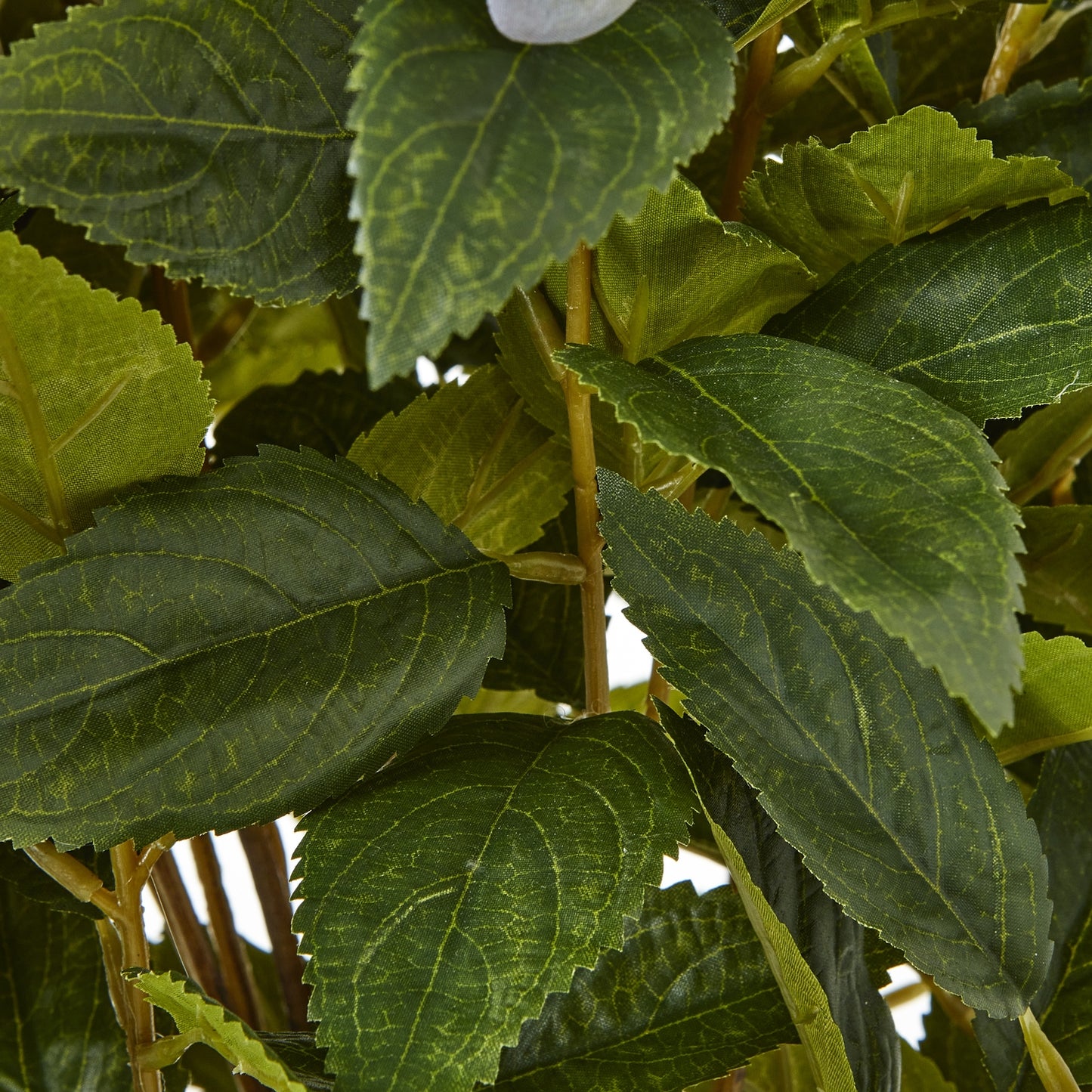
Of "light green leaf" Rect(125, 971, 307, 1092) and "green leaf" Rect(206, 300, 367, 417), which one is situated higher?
"green leaf" Rect(206, 300, 367, 417)

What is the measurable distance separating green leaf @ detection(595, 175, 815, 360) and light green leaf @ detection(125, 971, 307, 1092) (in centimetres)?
18

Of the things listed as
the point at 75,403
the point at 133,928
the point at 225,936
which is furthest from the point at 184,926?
the point at 75,403

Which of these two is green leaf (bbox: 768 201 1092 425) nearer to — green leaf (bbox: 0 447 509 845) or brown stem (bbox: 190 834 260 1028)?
green leaf (bbox: 0 447 509 845)

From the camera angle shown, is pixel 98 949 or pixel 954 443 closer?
pixel 954 443

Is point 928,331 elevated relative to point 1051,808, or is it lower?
elevated

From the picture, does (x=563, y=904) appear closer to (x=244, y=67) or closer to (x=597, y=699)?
Result: (x=597, y=699)

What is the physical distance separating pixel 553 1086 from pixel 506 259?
232 mm

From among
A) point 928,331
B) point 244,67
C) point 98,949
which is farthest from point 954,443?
point 98,949

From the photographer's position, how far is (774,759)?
0.98 ft

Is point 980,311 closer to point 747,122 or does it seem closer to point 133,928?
point 747,122

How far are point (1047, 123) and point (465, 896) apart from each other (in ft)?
0.87

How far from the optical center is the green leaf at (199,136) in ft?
0.80

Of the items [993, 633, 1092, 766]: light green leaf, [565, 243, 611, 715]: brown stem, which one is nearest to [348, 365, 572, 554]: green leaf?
[565, 243, 611, 715]: brown stem

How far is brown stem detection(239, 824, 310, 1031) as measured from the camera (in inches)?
17.9
